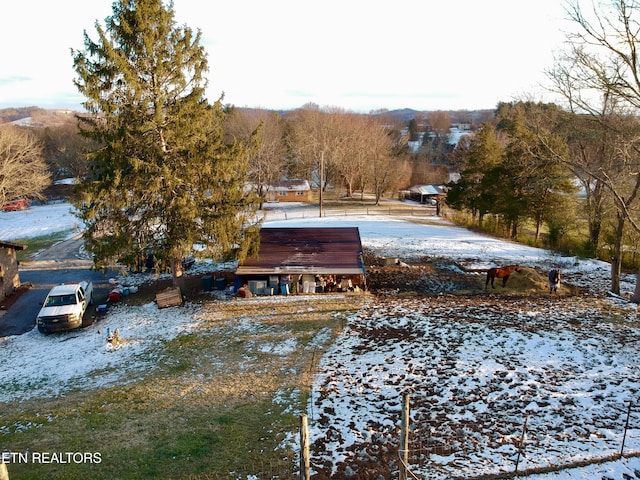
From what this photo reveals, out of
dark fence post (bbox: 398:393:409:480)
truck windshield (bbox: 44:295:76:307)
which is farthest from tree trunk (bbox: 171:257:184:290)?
dark fence post (bbox: 398:393:409:480)

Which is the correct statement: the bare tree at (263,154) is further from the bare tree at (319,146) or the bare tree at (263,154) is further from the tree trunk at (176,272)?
the tree trunk at (176,272)

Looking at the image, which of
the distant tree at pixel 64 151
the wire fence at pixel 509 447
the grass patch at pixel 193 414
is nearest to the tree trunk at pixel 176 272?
the grass patch at pixel 193 414

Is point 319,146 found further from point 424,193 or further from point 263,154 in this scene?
point 424,193

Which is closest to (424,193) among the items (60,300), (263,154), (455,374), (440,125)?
(263,154)

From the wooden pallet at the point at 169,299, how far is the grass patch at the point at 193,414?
158 inches

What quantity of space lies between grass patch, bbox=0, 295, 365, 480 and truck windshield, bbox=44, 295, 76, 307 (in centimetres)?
680

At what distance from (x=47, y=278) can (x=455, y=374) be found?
85.7ft

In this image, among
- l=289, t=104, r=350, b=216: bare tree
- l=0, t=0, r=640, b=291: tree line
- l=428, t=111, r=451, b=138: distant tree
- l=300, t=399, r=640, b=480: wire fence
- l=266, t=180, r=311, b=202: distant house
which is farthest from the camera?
l=428, t=111, r=451, b=138: distant tree

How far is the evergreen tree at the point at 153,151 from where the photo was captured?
18609 mm

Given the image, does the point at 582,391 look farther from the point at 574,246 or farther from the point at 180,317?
the point at 574,246

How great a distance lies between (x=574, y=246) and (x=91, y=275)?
35786mm

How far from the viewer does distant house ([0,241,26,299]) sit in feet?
78.2

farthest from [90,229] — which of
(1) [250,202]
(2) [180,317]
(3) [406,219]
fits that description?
(3) [406,219]

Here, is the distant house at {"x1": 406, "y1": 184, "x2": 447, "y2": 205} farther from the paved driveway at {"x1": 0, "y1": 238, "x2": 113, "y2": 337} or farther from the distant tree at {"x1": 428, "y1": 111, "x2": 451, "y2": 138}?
the distant tree at {"x1": 428, "y1": 111, "x2": 451, "y2": 138}
